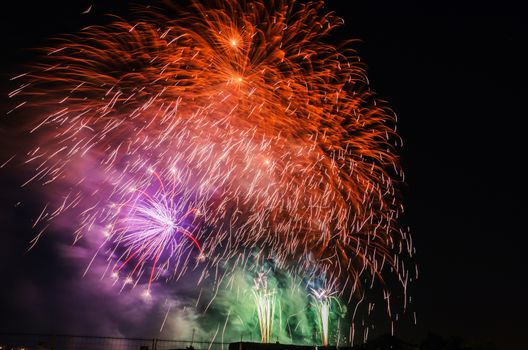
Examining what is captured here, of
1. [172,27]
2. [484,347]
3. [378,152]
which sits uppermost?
[172,27]

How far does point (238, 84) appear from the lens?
16297 mm

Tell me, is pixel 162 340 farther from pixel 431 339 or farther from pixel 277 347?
pixel 431 339

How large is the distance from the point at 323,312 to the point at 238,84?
53.0ft

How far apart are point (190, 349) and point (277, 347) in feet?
11.9

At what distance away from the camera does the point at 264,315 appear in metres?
25.1

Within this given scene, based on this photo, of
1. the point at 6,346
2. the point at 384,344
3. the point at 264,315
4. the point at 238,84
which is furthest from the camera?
the point at 264,315

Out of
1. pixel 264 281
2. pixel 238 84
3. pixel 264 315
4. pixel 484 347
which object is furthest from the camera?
pixel 264 281

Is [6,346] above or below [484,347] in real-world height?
below

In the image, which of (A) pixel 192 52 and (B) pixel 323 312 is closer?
(A) pixel 192 52

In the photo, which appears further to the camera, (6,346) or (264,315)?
(264,315)

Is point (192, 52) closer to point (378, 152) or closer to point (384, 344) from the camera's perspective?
point (378, 152)

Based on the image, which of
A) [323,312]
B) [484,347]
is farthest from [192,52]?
[323,312]

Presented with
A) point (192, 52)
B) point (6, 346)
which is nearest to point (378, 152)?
point (192, 52)

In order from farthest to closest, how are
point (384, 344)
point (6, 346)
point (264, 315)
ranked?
point (264, 315)
point (6, 346)
point (384, 344)
